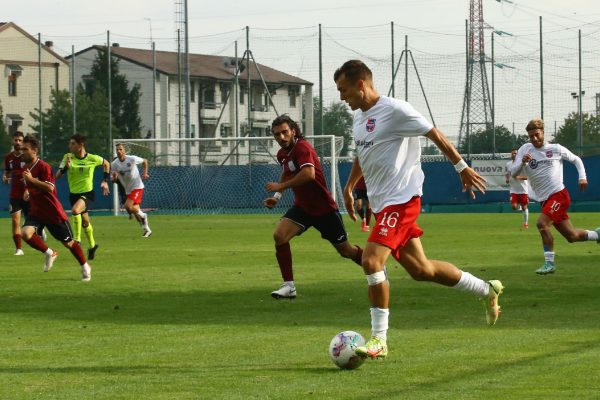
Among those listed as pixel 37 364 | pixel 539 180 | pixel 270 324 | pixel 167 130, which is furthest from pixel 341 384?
pixel 167 130

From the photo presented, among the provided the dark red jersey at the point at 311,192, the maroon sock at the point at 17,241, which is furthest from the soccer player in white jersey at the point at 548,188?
the maroon sock at the point at 17,241

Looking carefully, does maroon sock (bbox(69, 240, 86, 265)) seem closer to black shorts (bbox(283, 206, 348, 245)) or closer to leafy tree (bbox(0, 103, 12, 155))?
black shorts (bbox(283, 206, 348, 245))

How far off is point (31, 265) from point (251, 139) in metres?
26.0

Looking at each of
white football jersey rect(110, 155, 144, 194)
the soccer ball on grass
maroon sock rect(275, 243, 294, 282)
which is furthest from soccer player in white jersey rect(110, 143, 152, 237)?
the soccer ball on grass

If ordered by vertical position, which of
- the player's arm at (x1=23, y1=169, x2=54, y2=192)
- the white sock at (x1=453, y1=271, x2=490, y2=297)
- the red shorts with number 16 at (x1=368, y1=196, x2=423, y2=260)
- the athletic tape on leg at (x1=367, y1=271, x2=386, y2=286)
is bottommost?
the white sock at (x1=453, y1=271, x2=490, y2=297)

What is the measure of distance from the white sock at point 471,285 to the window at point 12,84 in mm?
65417

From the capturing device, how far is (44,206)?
57.9 feet

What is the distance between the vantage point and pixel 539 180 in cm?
1788

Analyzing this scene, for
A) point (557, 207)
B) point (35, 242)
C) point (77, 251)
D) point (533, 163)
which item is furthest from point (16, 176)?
point (557, 207)

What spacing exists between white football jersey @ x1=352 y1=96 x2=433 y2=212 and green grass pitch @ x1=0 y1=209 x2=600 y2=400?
1176 millimetres

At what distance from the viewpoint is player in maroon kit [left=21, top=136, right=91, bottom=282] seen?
1722cm

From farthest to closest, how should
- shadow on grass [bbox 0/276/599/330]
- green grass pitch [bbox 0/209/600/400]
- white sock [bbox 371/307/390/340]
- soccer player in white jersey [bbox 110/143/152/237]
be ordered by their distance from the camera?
soccer player in white jersey [bbox 110/143/152/237] → shadow on grass [bbox 0/276/599/330] → white sock [bbox 371/307/390/340] → green grass pitch [bbox 0/209/600/400]

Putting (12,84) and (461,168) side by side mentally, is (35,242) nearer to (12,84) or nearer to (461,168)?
(461,168)

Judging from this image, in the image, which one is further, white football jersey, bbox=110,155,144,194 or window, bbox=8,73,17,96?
window, bbox=8,73,17,96
